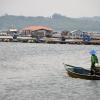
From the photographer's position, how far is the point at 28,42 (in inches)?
4424

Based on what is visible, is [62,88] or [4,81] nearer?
[62,88]

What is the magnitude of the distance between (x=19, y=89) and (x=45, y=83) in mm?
3533

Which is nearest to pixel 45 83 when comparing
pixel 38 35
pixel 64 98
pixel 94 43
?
pixel 64 98

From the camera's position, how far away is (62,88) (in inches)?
1284

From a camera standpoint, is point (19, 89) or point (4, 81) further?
point (4, 81)

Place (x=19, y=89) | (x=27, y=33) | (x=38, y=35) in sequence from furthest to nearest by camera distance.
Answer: (x=27, y=33), (x=38, y=35), (x=19, y=89)

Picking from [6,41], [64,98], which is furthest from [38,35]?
[64,98]

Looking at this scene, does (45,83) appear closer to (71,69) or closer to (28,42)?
(71,69)

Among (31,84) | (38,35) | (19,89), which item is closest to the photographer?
(19,89)

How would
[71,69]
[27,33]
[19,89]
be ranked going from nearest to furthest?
[19,89], [71,69], [27,33]

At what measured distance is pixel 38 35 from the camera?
409ft

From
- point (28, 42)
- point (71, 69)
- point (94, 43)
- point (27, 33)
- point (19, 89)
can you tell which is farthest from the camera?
point (27, 33)

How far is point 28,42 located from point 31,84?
78.2 metres

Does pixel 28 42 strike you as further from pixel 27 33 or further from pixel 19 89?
pixel 19 89
